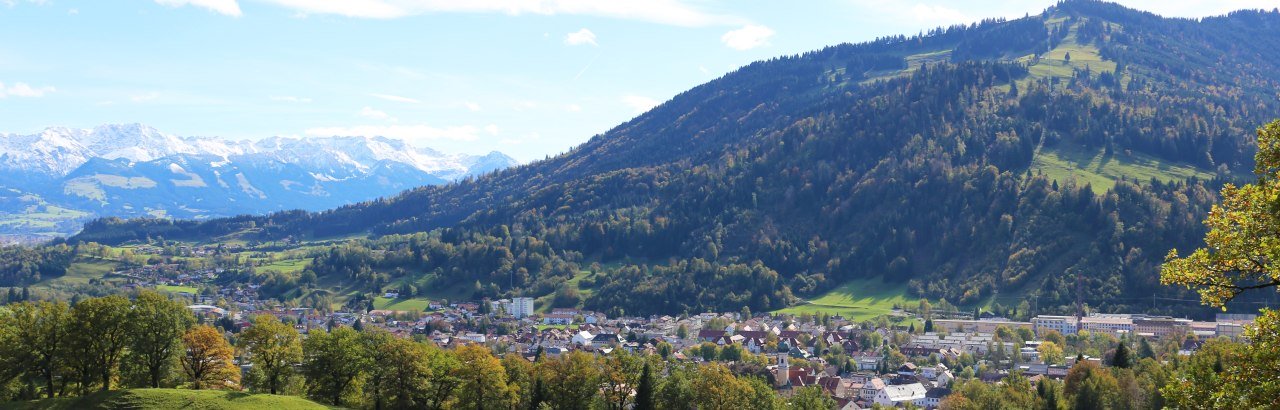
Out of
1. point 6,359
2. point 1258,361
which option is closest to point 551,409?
point 6,359

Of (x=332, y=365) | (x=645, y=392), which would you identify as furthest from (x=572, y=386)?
(x=332, y=365)

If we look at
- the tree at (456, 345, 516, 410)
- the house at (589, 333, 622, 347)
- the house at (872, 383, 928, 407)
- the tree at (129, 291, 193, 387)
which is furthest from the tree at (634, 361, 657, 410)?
the house at (589, 333, 622, 347)

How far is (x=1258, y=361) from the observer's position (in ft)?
70.8

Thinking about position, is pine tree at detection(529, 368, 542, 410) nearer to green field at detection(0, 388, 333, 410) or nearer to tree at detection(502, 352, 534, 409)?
tree at detection(502, 352, 534, 409)

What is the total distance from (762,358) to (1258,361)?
11789cm

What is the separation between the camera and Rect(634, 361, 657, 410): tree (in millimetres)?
76750

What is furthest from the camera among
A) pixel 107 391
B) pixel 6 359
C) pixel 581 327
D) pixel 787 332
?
pixel 581 327

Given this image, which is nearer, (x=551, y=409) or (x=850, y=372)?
(x=551, y=409)

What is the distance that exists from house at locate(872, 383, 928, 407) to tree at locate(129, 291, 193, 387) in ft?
254

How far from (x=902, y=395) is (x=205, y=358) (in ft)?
264

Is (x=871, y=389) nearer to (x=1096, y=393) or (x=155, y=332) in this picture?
(x=1096, y=393)

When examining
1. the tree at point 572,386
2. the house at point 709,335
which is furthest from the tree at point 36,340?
the house at point 709,335

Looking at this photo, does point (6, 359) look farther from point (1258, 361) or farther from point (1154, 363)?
point (1154, 363)

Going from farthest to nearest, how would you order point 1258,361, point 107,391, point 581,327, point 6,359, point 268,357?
point 581,327
point 268,357
point 6,359
point 107,391
point 1258,361
